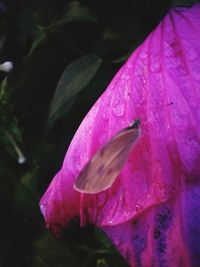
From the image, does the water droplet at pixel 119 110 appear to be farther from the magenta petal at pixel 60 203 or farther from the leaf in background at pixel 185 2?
the leaf in background at pixel 185 2

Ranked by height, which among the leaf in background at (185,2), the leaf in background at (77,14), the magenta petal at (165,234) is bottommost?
the magenta petal at (165,234)

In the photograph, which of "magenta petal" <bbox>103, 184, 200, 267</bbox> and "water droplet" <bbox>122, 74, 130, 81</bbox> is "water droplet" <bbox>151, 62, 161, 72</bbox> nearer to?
"water droplet" <bbox>122, 74, 130, 81</bbox>

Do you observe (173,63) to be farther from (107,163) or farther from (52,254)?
(52,254)

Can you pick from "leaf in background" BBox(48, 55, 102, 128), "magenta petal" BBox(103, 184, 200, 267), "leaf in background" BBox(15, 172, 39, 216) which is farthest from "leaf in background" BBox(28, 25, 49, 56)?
"magenta petal" BBox(103, 184, 200, 267)

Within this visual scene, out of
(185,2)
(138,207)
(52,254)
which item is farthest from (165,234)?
(52,254)

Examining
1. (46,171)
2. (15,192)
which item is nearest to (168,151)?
(46,171)

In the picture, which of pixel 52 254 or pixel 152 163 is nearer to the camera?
pixel 152 163

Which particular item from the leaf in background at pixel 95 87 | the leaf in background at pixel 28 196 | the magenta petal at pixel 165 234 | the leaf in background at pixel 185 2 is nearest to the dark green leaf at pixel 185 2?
the leaf in background at pixel 185 2
